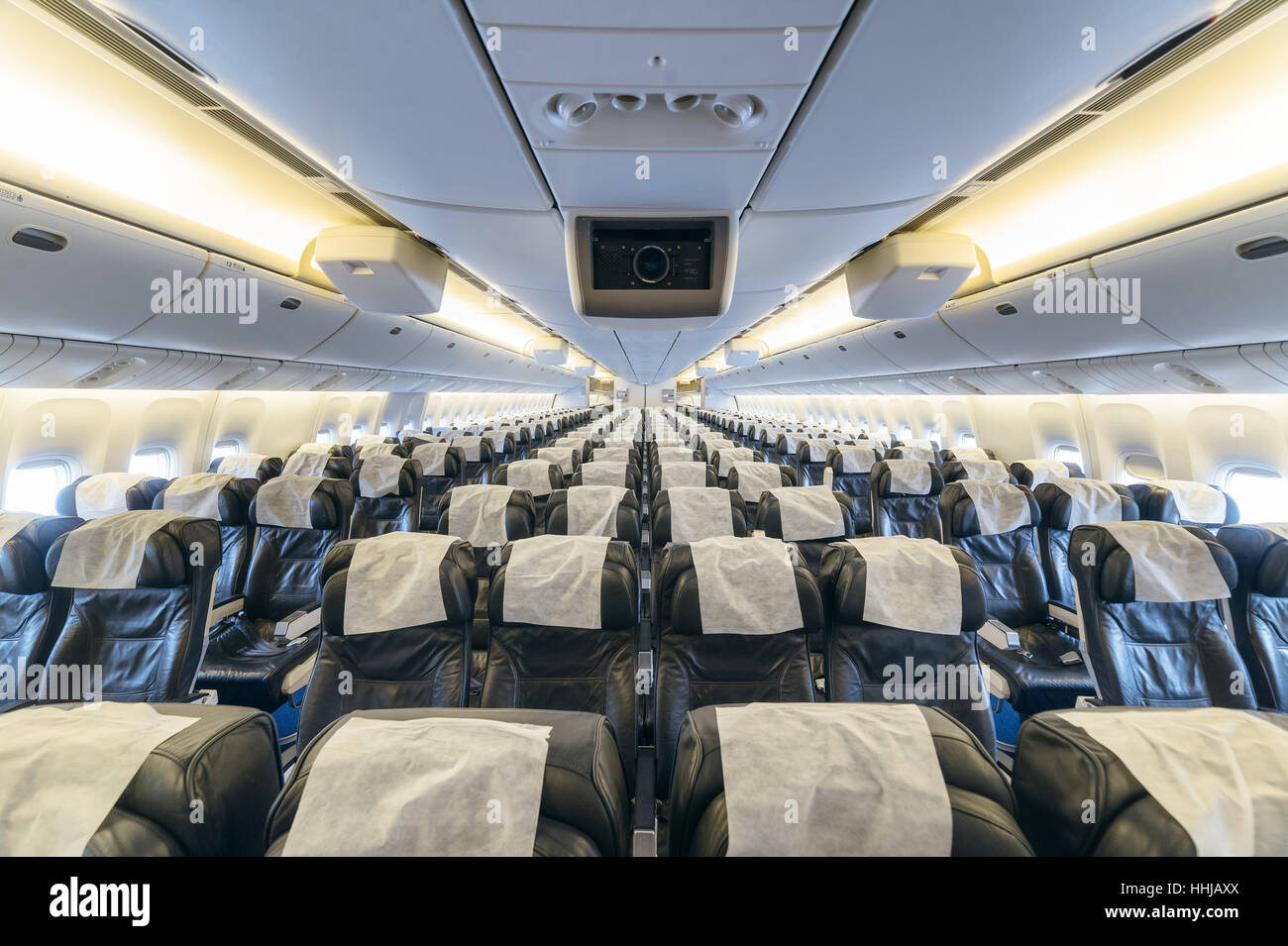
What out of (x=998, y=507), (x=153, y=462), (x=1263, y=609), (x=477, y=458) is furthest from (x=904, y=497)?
(x=153, y=462)

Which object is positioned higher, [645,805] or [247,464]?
[247,464]

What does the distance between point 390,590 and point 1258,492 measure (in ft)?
31.7

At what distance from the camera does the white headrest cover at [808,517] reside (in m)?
3.81

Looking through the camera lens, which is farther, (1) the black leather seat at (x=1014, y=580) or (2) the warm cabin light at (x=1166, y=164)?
(1) the black leather seat at (x=1014, y=580)

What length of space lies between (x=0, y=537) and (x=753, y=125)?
14.1ft

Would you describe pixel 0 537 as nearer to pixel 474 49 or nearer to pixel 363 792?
pixel 363 792

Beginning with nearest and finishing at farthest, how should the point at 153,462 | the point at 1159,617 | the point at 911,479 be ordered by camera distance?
the point at 1159,617 < the point at 911,479 < the point at 153,462

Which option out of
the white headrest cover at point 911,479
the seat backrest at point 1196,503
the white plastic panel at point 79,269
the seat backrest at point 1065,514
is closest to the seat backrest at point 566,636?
the white plastic panel at point 79,269

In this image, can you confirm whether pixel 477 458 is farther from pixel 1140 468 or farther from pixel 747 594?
pixel 1140 468

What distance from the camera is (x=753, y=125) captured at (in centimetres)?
160

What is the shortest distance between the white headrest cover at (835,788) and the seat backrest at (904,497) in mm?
4679

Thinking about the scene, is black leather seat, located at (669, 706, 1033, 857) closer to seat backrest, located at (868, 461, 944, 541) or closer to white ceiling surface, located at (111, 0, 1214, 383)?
white ceiling surface, located at (111, 0, 1214, 383)

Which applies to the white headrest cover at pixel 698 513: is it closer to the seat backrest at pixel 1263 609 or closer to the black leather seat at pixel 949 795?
the black leather seat at pixel 949 795

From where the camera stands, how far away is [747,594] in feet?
6.90
